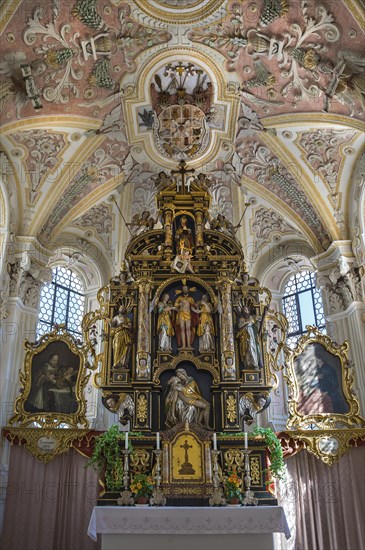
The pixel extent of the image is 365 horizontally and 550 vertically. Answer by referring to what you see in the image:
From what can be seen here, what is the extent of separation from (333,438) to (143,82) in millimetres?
9198

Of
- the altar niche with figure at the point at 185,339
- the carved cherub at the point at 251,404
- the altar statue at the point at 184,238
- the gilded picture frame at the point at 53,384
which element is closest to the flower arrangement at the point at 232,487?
the altar niche with figure at the point at 185,339

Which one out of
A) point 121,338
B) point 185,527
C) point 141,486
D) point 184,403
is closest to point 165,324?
point 121,338

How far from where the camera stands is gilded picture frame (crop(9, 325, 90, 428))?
10.9m

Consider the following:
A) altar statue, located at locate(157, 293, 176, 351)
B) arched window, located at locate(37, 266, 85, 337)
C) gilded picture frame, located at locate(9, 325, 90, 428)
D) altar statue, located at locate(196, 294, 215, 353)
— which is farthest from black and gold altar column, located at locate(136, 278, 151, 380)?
arched window, located at locate(37, 266, 85, 337)

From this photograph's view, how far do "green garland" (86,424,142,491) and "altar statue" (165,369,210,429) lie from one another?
0.80 m

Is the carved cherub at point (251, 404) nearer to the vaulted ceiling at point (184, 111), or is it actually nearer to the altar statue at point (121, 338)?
the altar statue at point (121, 338)

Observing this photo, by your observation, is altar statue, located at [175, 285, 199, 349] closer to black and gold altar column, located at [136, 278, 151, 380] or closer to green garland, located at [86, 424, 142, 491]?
black and gold altar column, located at [136, 278, 151, 380]

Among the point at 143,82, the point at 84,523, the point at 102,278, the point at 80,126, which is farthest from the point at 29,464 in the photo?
Result: the point at 143,82

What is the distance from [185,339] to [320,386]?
2.84 m

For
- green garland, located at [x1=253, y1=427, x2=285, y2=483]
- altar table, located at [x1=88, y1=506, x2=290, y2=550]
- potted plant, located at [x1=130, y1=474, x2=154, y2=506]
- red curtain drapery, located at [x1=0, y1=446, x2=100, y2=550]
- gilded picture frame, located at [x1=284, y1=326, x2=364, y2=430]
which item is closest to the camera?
altar table, located at [x1=88, y1=506, x2=290, y2=550]

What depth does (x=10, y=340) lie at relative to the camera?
1338 centimetres

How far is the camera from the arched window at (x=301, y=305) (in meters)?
16.3

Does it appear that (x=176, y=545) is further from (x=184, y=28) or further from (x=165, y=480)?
(x=184, y=28)

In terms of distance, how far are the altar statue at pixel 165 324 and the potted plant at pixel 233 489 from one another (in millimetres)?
2712
